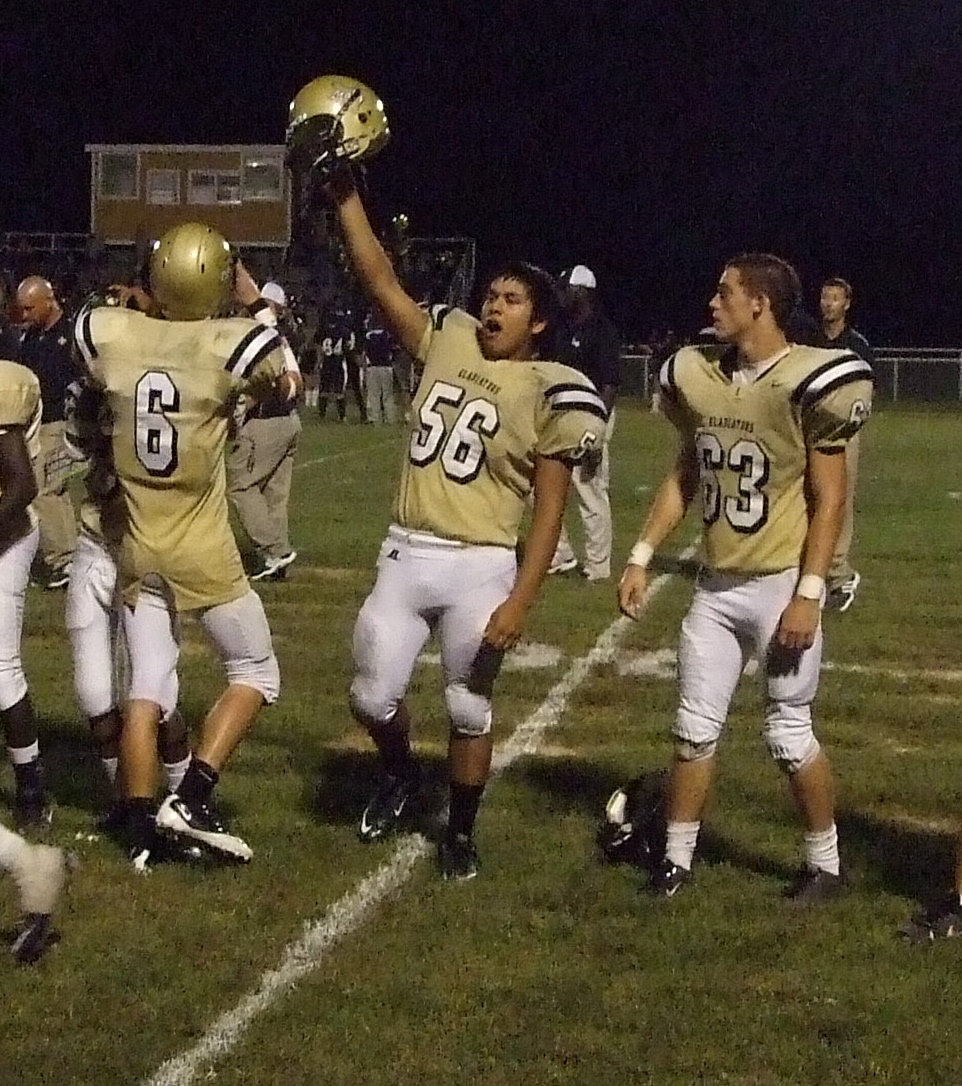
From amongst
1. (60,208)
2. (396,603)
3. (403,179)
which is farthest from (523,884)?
(60,208)

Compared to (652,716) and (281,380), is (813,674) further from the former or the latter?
(652,716)

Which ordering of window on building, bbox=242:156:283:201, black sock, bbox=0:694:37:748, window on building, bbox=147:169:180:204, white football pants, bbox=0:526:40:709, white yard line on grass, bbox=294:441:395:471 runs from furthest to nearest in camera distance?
window on building, bbox=147:169:180:204 < window on building, bbox=242:156:283:201 < white yard line on grass, bbox=294:441:395:471 < black sock, bbox=0:694:37:748 < white football pants, bbox=0:526:40:709

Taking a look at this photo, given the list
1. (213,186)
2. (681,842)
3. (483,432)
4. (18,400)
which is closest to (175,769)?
(18,400)

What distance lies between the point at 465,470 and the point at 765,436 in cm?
88

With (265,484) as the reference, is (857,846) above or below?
below

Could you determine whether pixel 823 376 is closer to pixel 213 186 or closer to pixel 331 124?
pixel 331 124

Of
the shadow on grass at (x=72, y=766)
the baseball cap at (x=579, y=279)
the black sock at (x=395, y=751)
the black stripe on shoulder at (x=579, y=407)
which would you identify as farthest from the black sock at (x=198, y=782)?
the baseball cap at (x=579, y=279)

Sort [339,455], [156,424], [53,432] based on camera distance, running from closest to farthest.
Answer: [156,424] → [53,432] → [339,455]

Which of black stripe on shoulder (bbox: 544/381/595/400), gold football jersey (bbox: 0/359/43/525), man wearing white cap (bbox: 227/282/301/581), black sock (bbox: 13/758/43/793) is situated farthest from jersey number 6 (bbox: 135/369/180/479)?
man wearing white cap (bbox: 227/282/301/581)

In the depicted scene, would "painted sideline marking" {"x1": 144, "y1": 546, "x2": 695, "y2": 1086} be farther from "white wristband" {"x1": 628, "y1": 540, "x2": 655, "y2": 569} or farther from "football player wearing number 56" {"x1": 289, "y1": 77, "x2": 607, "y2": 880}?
"white wristband" {"x1": 628, "y1": 540, "x2": 655, "y2": 569}

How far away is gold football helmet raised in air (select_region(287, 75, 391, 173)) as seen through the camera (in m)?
4.93

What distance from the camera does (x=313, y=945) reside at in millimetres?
4613

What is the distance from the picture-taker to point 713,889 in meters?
5.12

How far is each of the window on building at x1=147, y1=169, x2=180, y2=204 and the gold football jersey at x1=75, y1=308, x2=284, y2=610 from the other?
42.4 meters
